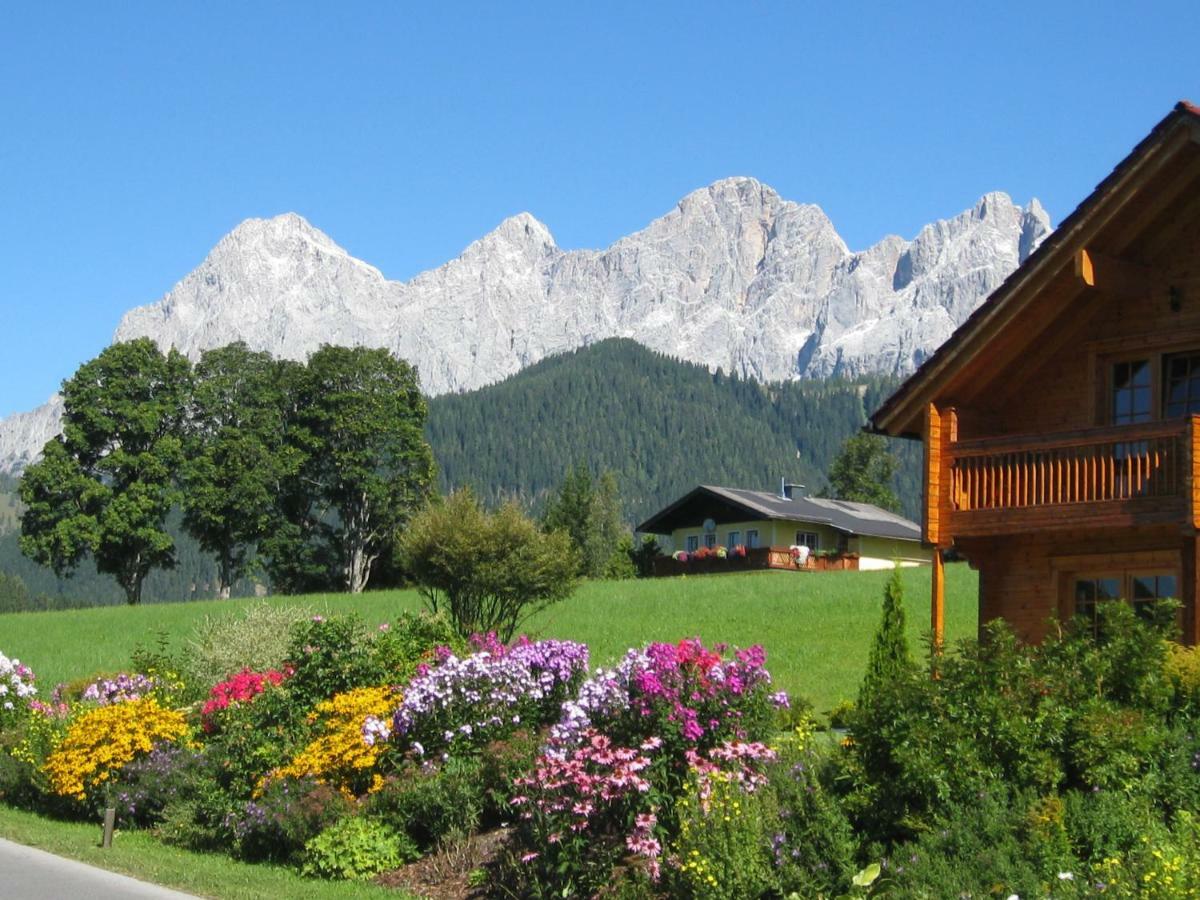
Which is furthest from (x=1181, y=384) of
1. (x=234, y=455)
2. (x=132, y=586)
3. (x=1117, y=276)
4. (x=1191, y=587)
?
(x=132, y=586)

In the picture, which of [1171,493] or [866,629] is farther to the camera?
[866,629]

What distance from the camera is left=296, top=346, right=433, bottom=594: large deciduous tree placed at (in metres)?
76.3

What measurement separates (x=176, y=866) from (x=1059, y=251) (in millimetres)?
11637

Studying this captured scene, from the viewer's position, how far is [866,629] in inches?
1567

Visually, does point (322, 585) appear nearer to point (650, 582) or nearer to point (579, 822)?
point (650, 582)

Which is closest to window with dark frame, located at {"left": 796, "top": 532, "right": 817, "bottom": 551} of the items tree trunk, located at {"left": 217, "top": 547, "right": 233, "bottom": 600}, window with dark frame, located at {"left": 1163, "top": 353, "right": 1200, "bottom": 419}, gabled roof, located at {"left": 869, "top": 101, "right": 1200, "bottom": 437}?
tree trunk, located at {"left": 217, "top": 547, "right": 233, "bottom": 600}

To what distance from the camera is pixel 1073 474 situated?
17188 millimetres

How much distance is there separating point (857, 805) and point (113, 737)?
38.1ft

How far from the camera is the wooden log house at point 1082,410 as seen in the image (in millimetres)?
16688

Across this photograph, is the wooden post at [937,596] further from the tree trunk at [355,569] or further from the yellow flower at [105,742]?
the tree trunk at [355,569]

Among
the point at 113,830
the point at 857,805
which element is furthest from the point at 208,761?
the point at 857,805

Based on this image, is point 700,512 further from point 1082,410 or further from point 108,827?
point 108,827

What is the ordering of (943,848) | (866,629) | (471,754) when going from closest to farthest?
(943,848) < (471,754) < (866,629)

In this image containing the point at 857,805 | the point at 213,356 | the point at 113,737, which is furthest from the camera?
the point at 213,356
